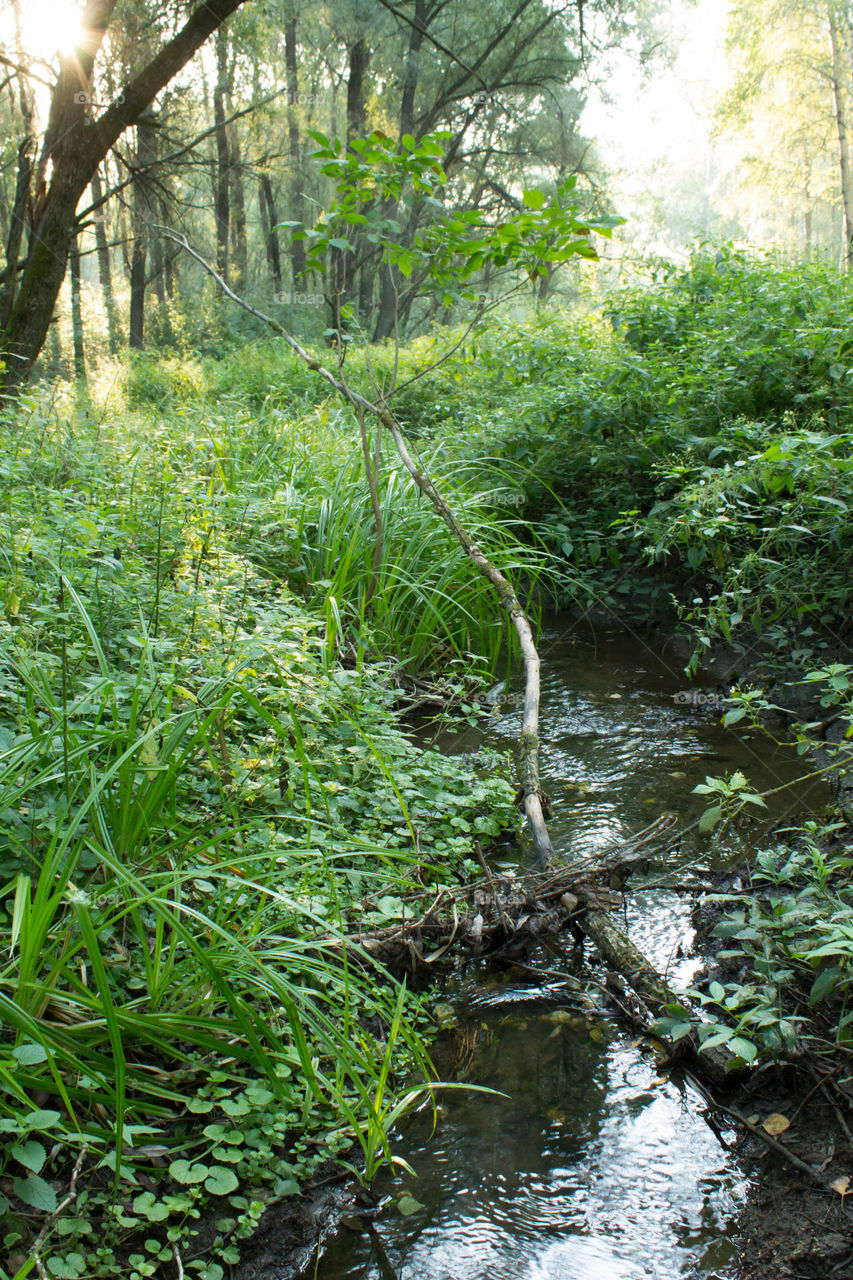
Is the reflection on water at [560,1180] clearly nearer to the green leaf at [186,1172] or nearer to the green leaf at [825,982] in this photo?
the green leaf at [186,1172]

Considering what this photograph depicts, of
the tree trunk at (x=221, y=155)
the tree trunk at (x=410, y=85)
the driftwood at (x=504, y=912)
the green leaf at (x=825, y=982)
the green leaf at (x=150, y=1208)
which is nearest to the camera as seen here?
the green leaf at (x=150, y=1208)

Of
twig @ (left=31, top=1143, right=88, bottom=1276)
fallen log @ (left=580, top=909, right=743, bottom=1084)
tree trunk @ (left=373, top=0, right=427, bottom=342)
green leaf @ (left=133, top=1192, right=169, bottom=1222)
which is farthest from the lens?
tree trunk @ (left=373, top=0, right=427, bottom=342)

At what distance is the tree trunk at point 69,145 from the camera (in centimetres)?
646

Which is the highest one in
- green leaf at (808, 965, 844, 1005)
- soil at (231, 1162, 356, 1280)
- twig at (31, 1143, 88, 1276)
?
green leaf at (808, 965, 844, 1005)

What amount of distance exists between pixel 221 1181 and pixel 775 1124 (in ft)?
3.65

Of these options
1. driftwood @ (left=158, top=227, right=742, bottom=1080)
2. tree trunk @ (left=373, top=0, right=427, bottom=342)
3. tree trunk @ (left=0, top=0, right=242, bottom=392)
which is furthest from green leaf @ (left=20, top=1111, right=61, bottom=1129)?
tree trunk @ (left=373, top=0, right=427, bottom=342)

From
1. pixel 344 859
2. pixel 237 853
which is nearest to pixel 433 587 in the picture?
pixel 344 859

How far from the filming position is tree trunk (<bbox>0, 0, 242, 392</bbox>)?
6461 mm

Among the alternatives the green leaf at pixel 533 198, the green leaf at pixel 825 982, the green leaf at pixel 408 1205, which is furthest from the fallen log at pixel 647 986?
the green leaf at pixel 533 198

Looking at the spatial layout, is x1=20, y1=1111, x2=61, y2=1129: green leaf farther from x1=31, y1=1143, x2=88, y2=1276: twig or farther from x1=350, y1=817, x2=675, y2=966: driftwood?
x1=350, y1=817, x2=675, y2=966: driftwood

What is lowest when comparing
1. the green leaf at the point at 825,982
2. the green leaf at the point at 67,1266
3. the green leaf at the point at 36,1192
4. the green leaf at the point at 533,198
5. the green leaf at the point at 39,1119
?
the green leaf at the point at 67,1266

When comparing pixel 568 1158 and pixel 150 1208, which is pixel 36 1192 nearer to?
pixel 150 1208

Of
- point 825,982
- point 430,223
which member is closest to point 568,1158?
point 825,982

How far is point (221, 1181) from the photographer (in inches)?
57.0
